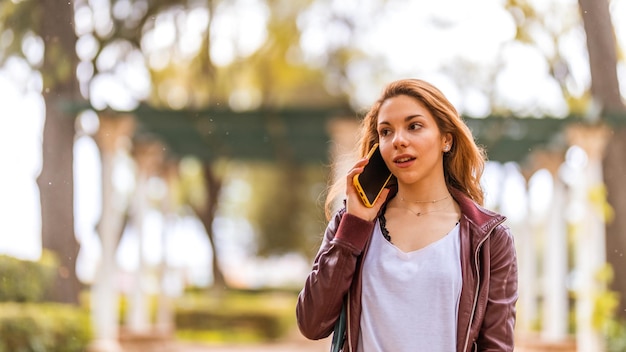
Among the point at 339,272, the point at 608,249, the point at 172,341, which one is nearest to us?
the point at 339,272

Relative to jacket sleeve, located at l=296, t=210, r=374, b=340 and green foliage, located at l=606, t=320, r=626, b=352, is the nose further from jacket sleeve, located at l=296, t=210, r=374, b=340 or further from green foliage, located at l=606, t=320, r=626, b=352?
green foliage, located at l=606, t=320, r=626, b=352

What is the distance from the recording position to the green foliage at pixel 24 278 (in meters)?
6.43

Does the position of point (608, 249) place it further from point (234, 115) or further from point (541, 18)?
point (234, 115)

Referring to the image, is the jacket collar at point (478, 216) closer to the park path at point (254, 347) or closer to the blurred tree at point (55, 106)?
the blurred tree at point (55, 106)

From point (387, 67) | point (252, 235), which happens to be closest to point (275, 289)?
point (252, 235)

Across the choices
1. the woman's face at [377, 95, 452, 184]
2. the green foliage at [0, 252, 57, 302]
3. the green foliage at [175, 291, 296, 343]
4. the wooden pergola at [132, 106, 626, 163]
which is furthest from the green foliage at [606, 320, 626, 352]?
the green foliage at [175, 291, 296, 343]

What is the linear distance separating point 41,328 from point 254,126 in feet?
12.4

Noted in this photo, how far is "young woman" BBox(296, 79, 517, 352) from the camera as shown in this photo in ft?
5.70

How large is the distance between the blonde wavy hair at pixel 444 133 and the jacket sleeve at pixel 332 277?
0.22m

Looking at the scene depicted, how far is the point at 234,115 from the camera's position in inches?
367

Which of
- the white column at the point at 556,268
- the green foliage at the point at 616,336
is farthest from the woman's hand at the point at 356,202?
the white column at the point at 556,268

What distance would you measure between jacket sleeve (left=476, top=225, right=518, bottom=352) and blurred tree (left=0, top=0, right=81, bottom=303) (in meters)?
5.26

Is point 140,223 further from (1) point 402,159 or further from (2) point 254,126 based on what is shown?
(1) point 402,159

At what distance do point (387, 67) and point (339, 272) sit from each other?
13572 millimetres
